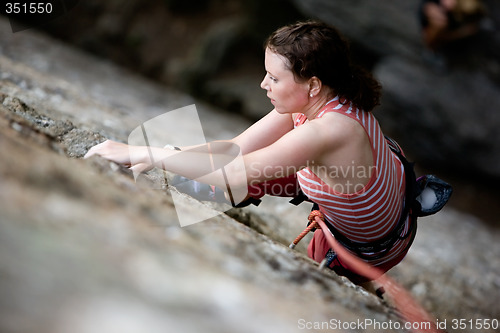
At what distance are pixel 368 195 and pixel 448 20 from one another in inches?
184

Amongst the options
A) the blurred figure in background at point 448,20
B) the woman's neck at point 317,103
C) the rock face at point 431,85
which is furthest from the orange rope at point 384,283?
the blurred figure in background at point 448,20

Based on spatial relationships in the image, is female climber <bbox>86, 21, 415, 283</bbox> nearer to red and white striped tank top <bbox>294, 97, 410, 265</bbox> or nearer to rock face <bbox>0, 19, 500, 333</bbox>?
red and white striped tank top <bbox>294, 97, 410, 265</bbox>

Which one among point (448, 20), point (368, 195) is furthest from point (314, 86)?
point (448, 20)

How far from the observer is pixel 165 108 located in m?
5.89

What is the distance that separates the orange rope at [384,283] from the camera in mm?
1714

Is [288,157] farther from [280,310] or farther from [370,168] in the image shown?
[280,310]

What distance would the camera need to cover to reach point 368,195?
5.45 feet

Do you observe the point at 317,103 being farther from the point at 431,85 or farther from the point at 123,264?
the point at 431,85

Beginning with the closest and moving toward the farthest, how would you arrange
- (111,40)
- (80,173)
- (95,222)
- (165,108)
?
(95,222), (80,173), (165,108), (111,40)

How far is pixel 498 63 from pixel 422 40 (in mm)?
971

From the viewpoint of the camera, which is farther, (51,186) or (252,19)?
(252,19)

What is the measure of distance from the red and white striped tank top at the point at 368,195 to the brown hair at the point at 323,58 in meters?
0.06

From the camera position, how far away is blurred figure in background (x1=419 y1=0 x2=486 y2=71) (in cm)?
532

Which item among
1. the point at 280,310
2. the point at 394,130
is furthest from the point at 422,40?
the point at 280,310
